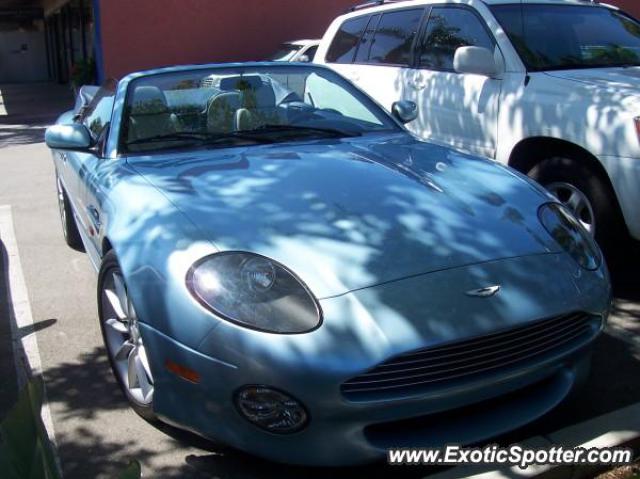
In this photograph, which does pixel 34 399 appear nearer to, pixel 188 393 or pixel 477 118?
pixel 188 393

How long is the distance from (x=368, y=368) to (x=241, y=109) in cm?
220

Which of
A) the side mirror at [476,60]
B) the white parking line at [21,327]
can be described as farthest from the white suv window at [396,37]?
the white parking line at [21,327]

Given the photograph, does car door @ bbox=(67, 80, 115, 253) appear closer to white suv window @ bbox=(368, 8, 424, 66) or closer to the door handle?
the door handle

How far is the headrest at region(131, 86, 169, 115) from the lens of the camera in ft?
12.9

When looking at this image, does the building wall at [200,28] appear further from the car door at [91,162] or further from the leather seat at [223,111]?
the leather seat at [223,111]

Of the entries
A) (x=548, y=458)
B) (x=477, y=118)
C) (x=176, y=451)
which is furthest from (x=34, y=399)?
(x=477, y=118)

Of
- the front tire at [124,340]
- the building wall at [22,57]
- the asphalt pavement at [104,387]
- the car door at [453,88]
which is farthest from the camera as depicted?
the building wall at [22,57]

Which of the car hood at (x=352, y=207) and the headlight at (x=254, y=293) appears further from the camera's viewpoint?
the car hood at (x=352, y=207)

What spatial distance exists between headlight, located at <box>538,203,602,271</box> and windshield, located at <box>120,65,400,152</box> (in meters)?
1.35

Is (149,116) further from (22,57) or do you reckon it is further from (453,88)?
(22,57)

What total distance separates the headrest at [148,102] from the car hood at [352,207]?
0.40m

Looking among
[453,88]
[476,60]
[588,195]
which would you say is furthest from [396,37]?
[588,195]

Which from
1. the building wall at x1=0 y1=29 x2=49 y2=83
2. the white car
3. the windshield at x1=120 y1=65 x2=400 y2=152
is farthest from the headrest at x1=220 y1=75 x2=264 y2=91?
the building wall at x1=0 y1=29 x2=49 y2=83

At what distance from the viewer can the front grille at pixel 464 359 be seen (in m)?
2.36
